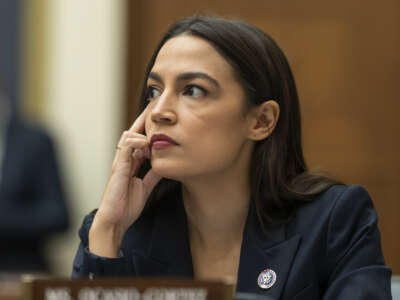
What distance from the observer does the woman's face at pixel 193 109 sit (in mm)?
1977

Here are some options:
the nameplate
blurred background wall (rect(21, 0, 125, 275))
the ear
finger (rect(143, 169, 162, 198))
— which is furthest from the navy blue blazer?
blurred background wall (rect(21, 0, 125, 275))

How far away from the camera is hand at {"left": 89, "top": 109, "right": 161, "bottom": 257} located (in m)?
2.02

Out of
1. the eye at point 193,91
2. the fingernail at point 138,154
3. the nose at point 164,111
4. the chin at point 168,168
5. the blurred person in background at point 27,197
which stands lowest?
the blurred person in background at point 27,197

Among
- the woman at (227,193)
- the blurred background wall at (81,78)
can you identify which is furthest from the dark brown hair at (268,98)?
the blurred background wall at (81,78)

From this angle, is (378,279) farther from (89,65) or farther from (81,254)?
(89,65)

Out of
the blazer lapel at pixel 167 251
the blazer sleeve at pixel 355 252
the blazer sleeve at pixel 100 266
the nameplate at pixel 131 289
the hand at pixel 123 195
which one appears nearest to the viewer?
the nameplate at pixel 131 289

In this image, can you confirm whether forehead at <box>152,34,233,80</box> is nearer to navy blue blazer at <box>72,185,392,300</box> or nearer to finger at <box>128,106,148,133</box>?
finger at <box>128,106,148,133</box>

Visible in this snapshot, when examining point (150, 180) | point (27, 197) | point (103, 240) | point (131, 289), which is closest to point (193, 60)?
point (150, 180)

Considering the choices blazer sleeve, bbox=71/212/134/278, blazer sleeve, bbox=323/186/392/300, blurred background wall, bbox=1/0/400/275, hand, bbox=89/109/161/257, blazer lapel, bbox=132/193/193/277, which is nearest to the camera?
blazer sleeve, bbox=323/186/392/300

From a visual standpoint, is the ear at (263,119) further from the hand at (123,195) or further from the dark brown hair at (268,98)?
the hand at (123,195)

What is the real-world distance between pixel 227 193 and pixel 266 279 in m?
0.36

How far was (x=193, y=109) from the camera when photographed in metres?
1.99

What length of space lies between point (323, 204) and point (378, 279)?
33cm

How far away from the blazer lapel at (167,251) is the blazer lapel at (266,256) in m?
0.21
